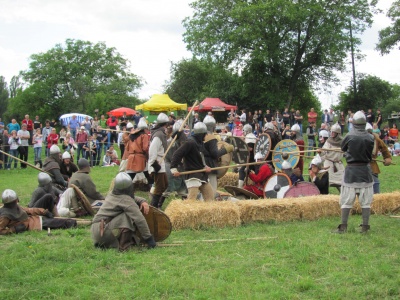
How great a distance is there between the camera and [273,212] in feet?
28.5

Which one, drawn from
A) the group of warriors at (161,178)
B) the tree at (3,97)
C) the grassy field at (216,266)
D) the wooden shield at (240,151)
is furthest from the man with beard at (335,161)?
the tree at (3,97)

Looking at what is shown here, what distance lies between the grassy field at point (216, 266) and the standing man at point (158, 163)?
→ 1.89m

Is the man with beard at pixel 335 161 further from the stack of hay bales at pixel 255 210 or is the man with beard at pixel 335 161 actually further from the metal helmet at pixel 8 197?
the metal helmet at pixel 8 197

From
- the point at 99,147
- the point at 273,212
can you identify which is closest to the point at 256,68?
the point at 99,147

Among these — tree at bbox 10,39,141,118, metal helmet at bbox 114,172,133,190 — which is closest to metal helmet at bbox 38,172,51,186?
metal helmet at bbox 114,172,133,190

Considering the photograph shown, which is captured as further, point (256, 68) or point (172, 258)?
point (256, 68)

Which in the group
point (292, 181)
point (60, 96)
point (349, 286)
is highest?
point (60, 96)

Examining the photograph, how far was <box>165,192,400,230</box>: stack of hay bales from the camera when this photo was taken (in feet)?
26.7

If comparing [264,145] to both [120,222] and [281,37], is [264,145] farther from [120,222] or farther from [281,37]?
[281,37]

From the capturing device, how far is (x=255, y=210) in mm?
8578

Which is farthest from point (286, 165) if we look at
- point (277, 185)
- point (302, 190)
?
point (302, 190)

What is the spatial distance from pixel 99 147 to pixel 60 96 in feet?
134

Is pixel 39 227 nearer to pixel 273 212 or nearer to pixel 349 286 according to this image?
pixel 273 212

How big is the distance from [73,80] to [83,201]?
49901mm
